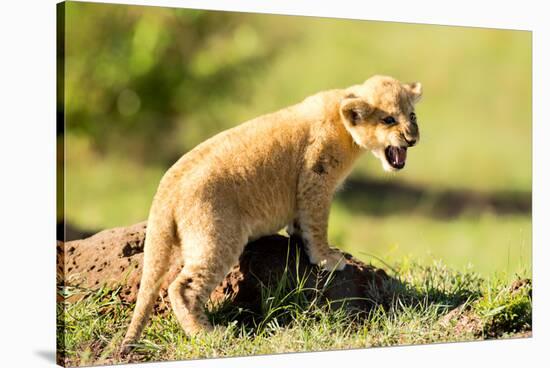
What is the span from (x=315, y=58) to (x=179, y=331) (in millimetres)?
7374

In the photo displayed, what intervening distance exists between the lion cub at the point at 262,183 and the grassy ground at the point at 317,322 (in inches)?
10.7

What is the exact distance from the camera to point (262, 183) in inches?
325

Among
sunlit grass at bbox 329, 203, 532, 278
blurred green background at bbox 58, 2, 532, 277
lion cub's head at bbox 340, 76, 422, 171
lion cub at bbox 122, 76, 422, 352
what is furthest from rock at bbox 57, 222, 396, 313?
sunlit grass at bbox 329, 203, 532, 278

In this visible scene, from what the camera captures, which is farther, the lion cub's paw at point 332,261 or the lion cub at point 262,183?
the lion cub's paw at point 332,261

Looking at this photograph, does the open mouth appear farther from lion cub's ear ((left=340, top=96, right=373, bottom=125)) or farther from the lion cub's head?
lion cub's ear ((left=340, top=96, right=373, bottom=125))

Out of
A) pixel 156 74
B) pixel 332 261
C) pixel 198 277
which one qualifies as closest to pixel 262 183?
pixel 332 261

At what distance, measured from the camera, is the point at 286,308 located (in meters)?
8.28


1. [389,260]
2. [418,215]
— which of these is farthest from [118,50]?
[418,215]

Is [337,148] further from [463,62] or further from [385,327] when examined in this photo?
[463,62]

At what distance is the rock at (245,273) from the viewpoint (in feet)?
27.2

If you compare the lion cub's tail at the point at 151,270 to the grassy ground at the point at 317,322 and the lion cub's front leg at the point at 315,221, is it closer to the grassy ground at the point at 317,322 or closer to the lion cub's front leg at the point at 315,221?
the grassy ground at the point at 317,322

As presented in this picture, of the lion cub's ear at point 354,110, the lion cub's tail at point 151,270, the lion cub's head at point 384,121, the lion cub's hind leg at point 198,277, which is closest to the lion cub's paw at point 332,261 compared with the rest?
the lion cub's head at point 384,121

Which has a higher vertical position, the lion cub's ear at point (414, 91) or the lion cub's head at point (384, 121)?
the lion cub's ear at point (414, 91)

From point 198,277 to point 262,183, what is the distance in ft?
3.67
